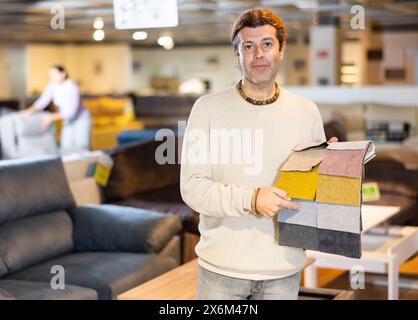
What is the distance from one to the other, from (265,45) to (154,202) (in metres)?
3.29

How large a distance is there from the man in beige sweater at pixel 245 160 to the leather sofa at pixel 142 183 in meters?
2.74

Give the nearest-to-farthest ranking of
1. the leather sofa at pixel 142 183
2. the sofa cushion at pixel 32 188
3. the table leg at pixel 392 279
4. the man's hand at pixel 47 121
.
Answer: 1. the sofa cushion at pixel 32 188
2. the table leg at pixel 392 279
3. the leather sofa at pixel 142 183
4. the man's hand at pixel 47 121

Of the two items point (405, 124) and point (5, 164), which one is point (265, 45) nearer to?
point (5, 164)

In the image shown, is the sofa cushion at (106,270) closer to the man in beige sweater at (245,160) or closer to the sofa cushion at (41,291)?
the sofa cushion at (41,291)

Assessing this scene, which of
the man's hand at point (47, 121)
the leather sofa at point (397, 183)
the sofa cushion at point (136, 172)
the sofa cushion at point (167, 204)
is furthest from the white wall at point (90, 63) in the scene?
the sofa cushion at point (167, 204)

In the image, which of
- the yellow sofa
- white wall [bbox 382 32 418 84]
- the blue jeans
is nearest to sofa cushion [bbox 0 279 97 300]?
the blue jeans

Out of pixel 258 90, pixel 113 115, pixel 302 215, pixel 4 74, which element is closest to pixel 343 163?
pixel 302 215

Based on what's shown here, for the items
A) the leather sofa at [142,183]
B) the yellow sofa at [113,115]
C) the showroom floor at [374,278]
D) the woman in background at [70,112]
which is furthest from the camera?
the yellow sofa at [113,115]

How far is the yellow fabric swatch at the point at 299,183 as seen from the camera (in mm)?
2045

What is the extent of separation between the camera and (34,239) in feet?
13.3

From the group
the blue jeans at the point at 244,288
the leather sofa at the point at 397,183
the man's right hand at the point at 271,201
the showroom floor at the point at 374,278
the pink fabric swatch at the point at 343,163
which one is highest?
the pink fabric swatch at the point at 343,163
